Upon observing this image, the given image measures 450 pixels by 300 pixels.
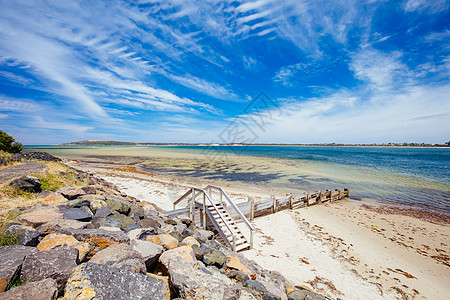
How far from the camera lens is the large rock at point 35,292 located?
2096 mm

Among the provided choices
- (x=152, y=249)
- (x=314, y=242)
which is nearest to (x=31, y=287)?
(x=152, y=249)

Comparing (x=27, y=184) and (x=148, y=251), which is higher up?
(x=27, y=184)

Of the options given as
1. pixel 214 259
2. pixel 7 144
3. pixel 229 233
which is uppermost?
pixel 7 144

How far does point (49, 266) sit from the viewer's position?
259 cm

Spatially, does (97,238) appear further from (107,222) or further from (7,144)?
(7,144)

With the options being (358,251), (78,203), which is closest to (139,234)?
(78,203)

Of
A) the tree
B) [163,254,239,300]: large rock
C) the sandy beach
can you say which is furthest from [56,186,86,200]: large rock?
the tree

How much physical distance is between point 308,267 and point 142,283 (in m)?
6.46

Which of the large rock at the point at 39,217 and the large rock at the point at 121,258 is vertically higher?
the large rock at the point at 39,217

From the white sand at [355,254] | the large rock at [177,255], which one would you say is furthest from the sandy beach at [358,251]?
the large rock at [177,255]

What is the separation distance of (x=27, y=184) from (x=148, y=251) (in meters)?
7.06

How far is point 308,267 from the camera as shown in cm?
676

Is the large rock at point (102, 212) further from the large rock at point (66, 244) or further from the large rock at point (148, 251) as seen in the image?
the large rock at point (148, 251)

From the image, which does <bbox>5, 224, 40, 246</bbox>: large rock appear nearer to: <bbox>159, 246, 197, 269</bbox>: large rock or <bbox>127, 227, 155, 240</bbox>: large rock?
<bbox>127, 227, 155, 240</bbox>: large rock
